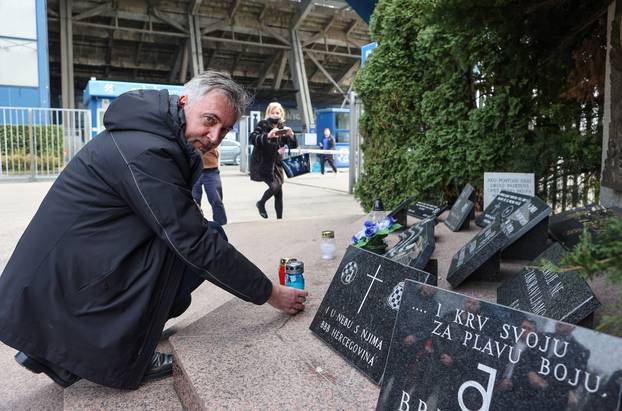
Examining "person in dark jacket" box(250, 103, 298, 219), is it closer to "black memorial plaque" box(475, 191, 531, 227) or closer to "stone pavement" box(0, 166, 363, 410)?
"stone pavement" box(0, 166, 363, 410)

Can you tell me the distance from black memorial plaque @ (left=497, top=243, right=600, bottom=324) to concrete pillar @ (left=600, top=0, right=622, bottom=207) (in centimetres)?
188

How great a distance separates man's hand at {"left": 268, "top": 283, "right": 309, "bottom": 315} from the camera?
2.49 metres

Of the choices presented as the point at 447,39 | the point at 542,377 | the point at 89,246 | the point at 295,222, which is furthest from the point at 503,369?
the point at 295,222

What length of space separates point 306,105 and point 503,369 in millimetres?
33801

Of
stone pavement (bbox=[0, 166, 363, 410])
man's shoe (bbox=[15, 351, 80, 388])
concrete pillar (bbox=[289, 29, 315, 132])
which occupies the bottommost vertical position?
stone pavement (bbox=[0, 166, 363, 410])

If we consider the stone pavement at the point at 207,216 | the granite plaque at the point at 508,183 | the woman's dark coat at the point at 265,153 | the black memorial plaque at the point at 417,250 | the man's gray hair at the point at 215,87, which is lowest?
the stone pavement at the point at 207,216

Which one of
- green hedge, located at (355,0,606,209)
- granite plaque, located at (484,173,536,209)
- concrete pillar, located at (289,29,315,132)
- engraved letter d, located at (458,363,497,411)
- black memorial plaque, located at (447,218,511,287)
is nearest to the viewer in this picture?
engraved letter d, located at (458,363,497,411)

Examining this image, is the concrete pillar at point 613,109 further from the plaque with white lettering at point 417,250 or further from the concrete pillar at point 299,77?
the concrete pillar at point 299,77

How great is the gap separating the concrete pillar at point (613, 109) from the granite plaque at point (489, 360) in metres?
3.11

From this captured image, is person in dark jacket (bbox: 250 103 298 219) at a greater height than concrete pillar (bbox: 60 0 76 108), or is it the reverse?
concrete pillar (bbox: 60 0 76 108)

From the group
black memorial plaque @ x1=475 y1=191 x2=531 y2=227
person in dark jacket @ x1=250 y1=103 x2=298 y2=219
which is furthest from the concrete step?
person in dark jacket @ x1=250 y1=103 x2=298 y2=219

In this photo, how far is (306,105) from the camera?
3444cm

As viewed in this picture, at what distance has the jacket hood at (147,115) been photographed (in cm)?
217

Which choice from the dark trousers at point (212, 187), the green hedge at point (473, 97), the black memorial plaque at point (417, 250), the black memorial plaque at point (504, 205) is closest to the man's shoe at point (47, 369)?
the black memorial plaque at point (417, 250)
